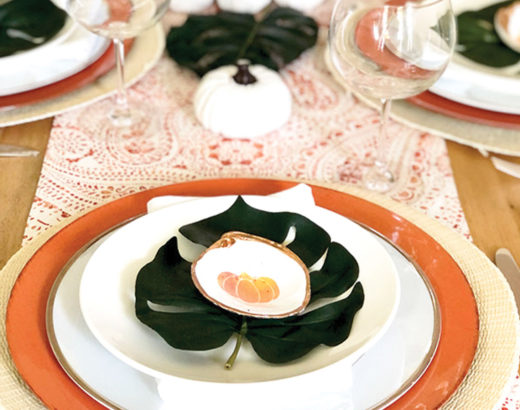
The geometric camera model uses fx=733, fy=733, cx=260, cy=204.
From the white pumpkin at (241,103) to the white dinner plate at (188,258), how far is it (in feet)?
0.96

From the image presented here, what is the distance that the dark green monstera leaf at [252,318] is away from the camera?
0.53 m

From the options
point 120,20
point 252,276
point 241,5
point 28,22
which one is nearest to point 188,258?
point 252,276

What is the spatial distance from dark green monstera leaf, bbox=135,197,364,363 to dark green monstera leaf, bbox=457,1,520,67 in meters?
0.50

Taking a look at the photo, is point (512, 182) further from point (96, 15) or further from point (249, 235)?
point (96, 15)

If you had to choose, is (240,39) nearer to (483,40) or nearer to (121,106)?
(121,106)

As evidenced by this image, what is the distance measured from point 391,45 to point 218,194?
0.25 meters

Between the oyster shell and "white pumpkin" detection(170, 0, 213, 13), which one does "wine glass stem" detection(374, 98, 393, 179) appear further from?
"white pumpkin" detection(170, 0, 213, 13)

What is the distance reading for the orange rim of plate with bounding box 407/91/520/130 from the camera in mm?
915

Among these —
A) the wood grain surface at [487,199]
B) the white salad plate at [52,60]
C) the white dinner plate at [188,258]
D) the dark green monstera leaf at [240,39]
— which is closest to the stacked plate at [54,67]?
the white salad plate at [52,60]

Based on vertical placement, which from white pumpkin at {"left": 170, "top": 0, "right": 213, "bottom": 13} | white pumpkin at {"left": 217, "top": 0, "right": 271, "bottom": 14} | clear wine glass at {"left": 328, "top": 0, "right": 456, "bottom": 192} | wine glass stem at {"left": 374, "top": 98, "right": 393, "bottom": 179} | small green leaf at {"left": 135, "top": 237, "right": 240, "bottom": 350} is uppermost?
clear wine glass at {"left": 328, "top": 0, "right": 456, "bottom": 192}

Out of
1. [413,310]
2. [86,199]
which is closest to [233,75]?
[86,199]

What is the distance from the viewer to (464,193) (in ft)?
2.85

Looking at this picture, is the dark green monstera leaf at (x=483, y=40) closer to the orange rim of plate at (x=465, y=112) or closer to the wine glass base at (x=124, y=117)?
the orange rim of plate at (x=465, y=112)

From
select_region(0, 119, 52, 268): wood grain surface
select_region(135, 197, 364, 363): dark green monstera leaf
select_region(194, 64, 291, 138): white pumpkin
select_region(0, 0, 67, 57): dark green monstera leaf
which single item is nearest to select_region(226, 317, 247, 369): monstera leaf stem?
select_region(135, 197, 364, 363): dark green monstera leaf
